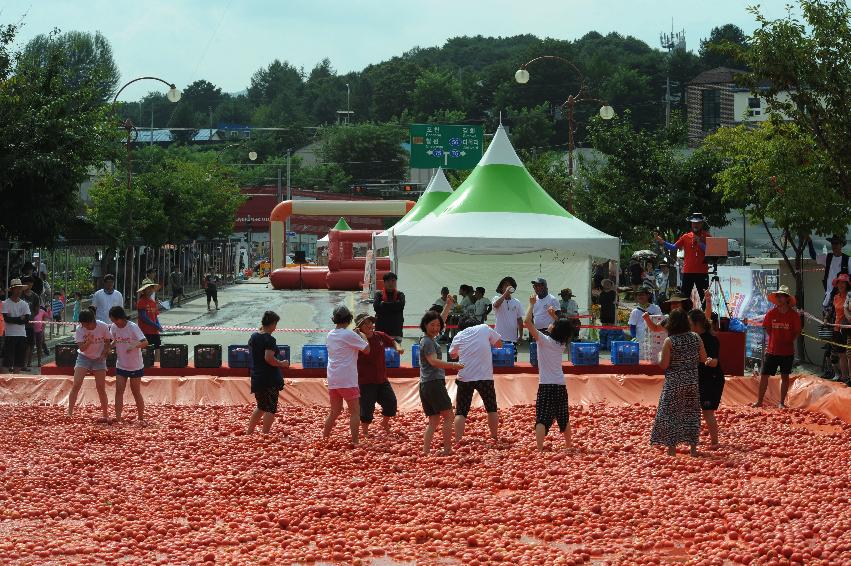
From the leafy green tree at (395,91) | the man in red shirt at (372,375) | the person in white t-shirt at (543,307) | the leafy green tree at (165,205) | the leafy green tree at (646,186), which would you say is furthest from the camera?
the leafy green tree at (395,91)

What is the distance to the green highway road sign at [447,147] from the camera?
53531mm

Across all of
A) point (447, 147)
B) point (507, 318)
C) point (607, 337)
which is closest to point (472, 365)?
point (507, 318)

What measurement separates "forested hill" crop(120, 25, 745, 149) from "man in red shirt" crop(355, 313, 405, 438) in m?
81.0

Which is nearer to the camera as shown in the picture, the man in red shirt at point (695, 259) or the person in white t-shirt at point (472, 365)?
the person in white t-shirt at point (472, 365)

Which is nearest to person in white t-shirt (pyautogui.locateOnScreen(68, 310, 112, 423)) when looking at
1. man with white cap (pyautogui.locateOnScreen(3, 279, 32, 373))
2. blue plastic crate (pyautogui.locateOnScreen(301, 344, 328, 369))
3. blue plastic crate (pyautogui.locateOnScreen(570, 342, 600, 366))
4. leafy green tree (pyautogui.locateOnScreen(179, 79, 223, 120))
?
blue plastic crate (pyautogui.locateOnScreen(301, 344, 328, 369))

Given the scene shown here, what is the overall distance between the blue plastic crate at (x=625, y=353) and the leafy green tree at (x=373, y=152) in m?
93.3

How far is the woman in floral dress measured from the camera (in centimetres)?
1249

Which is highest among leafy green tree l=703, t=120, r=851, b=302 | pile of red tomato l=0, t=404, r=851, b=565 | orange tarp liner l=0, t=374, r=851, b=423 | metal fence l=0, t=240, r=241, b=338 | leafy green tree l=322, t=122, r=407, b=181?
leafy green tree l=322, t=122, r=407, b=181

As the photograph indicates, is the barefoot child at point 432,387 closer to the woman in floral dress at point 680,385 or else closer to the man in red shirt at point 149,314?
the woman in floral dress at point 680,385

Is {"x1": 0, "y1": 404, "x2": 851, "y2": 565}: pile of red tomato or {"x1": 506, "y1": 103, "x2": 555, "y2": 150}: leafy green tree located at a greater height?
{"x1": 506, "y1": 103, "x2": 555, "y2": 150}: leafy green tree

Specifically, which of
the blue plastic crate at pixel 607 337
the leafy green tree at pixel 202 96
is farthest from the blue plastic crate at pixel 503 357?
the leafy green tree at pixel 202 96

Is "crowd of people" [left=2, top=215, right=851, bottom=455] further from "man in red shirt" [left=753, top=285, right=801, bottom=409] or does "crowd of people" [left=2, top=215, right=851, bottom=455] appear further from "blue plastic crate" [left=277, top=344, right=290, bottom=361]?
"blue plastic crate" [left=277, top=344, right=290, bottom=361]

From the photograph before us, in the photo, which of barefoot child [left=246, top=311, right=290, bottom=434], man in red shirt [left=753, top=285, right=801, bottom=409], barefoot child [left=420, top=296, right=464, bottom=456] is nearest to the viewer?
barefoot child [left=420, top=296, right=464, bottom=456]

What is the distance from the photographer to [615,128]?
3769 cm
